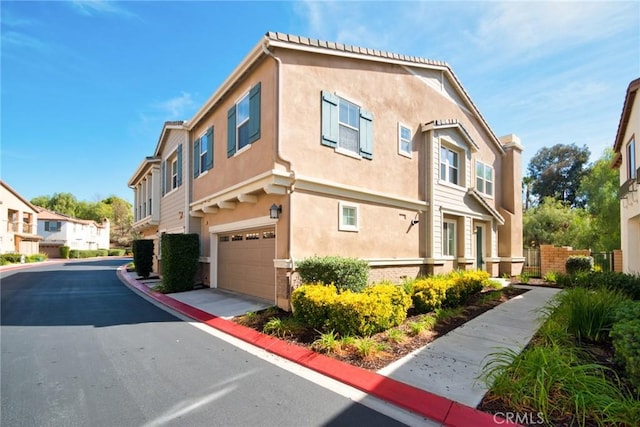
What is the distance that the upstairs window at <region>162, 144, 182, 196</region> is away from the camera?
47.7 ft

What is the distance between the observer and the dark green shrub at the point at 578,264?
1355cm

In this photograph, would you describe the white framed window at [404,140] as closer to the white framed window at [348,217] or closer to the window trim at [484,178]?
the white framed window at [348,217]

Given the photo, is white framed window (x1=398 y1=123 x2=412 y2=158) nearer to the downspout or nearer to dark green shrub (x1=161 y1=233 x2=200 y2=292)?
the downspout

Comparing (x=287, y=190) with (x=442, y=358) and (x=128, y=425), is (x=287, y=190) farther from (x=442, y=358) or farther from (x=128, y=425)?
(x=128, y=425)

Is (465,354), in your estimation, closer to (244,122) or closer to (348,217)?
(348,217)

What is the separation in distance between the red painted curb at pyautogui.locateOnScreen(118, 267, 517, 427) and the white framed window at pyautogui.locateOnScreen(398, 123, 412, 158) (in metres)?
7.93

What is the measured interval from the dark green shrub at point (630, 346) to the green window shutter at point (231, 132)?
9.52 m

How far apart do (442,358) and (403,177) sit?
7.28m

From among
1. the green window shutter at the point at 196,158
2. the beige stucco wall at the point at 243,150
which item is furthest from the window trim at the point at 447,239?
the green window shutter at the point at 196,158

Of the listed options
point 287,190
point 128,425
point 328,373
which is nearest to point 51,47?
point 287,190

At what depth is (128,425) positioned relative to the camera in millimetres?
3277

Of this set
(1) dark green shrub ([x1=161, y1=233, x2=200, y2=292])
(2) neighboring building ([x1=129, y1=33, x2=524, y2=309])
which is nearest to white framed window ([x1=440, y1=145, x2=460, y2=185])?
(2) neighboring building ([x1=129, y1=33, x2=524, y2=309])

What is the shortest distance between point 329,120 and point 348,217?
2801 millimetres

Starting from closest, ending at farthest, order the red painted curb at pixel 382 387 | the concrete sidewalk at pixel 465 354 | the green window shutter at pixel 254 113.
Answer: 1. the red painted curb at pixel 382 387
2. the concrete sidewalk at pixel 465 354
3. the green window shutter at pixel 254 113
